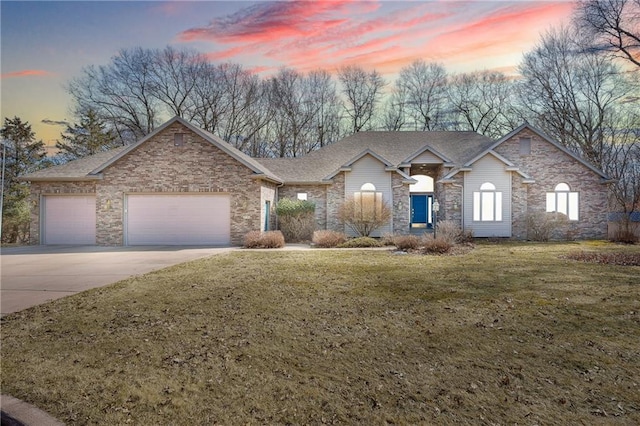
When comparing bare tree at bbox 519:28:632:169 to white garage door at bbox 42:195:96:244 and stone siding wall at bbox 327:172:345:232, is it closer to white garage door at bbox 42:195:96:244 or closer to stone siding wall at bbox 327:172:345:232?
stone siding wall at bbox 327:172:345:232

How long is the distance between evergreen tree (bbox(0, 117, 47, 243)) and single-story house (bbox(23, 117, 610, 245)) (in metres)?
9.21

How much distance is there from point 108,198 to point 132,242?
2.36 meters

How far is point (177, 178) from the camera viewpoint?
17344mm

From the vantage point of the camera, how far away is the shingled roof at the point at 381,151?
2120cm

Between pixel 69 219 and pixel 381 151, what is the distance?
17.6 meters

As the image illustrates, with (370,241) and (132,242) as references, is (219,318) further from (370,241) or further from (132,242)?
(132,242)

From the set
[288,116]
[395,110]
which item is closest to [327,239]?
[288,116]

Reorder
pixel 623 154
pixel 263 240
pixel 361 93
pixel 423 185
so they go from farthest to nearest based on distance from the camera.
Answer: pixel 361 93, pixel 623 154, pixel 423 185, pixel 263 240

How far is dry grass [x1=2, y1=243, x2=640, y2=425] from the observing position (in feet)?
10.8

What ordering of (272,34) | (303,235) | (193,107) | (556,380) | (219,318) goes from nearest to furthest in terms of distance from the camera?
(556,380) < (219,318) < (272,34) < (303,235) < (193,107)

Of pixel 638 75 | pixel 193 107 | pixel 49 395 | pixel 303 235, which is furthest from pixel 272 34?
pixel 638 75

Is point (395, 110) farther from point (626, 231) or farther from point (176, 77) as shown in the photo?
point (626, 231)

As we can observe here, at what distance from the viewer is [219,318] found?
18.8ft

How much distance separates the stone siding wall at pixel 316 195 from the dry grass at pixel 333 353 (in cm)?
1216
